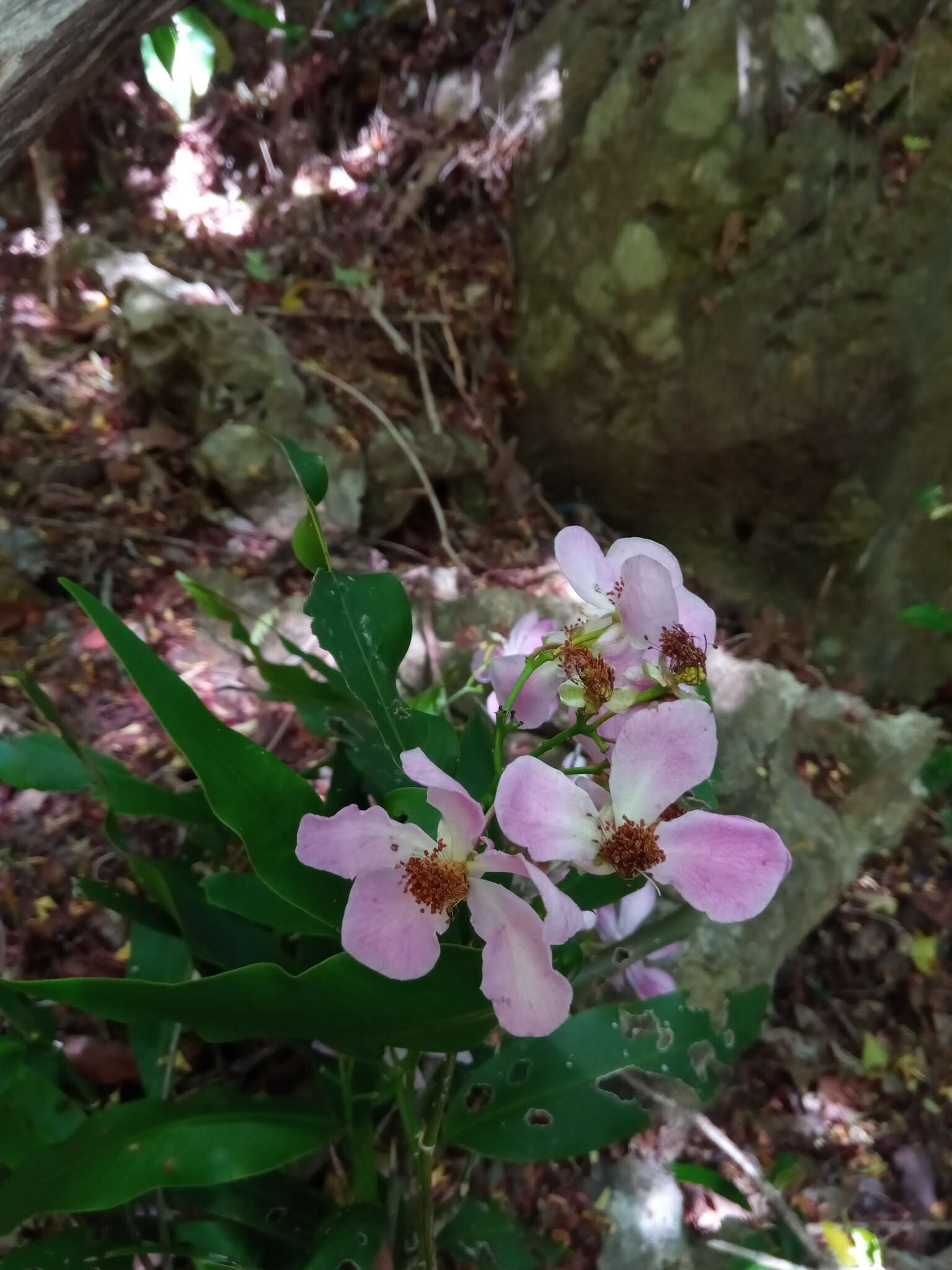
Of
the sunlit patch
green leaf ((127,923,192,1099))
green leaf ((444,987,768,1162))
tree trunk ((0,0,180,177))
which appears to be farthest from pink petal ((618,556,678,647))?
the sunlit patch

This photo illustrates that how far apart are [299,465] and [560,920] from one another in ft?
1.40

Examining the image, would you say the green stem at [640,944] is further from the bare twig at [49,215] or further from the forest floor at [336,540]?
the bare twig at [49,215]

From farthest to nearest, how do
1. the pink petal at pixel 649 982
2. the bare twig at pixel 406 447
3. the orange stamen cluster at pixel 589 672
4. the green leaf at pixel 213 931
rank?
the bare twig at pixel 406 447
the pink petal at pixel 649 982
the green leaf at pixel 213 931
the orange stamen cluster at pixel 589 672

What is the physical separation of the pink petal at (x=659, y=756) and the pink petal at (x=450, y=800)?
10 centimetres

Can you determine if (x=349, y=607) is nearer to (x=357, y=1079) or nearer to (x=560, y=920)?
(x=560, y=920)

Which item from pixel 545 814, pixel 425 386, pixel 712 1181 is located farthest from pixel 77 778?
pixel 425 386

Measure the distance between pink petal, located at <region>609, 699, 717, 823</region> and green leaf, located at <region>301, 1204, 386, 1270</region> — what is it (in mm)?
502

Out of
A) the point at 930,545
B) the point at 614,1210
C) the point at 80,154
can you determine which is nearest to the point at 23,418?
the point at 80,154

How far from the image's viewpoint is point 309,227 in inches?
87.9

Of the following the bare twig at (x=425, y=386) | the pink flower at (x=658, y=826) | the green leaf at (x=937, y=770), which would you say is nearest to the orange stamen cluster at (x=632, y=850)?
the pink flower at (x=658, y=826)

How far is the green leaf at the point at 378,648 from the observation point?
26.5 inches

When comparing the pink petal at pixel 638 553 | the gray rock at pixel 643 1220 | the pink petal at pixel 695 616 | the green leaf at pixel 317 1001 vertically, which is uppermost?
the pink petal at pixel 638 553

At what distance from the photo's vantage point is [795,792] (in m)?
1.38

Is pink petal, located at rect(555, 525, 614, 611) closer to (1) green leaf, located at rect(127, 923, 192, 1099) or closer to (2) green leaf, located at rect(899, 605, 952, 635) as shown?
(1) green leaf, located at rect(127, 923, 192, 1099)
